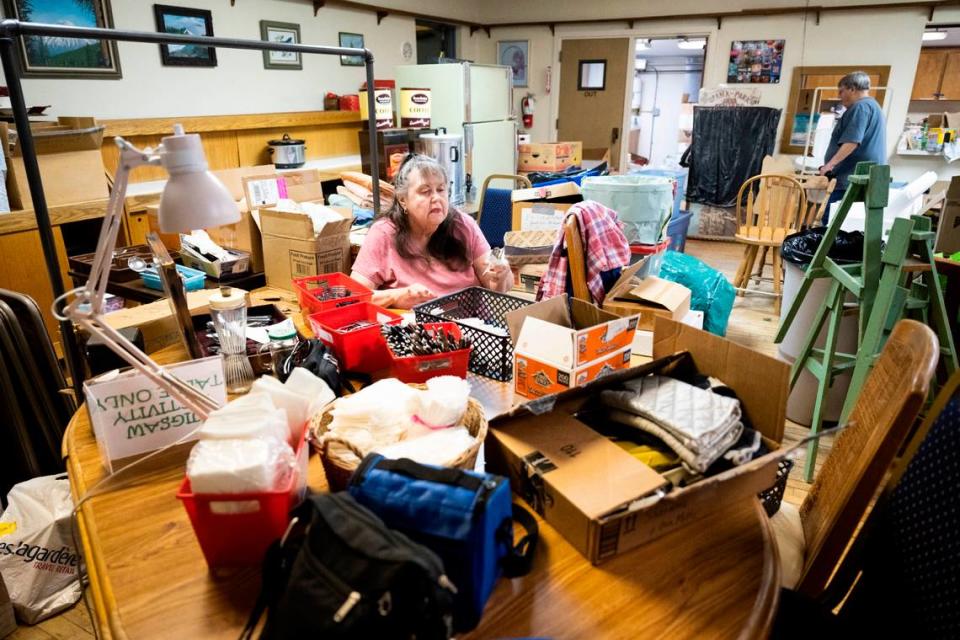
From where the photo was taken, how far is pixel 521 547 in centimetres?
92

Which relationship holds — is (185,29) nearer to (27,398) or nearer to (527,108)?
(27,398)

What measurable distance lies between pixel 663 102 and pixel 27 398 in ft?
38.6

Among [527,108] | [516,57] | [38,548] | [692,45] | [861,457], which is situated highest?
[692,45]

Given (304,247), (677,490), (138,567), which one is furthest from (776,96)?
(138,567)

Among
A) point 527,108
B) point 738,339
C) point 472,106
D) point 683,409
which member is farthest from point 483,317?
point 527,108

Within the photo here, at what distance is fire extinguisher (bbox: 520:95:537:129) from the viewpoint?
7512mm

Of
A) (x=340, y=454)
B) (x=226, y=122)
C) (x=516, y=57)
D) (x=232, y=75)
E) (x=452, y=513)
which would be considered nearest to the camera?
(x=452, y=513)

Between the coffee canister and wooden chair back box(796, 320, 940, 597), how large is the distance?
3.90m

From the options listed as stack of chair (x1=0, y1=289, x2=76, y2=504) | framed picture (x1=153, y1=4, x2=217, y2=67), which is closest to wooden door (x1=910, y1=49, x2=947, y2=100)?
framed picture (x1=153, y1=4, x2=217, y2=67)

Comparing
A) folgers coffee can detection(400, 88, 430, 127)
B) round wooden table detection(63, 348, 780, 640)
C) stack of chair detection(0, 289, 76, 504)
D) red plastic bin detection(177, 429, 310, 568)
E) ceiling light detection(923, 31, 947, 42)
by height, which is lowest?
stack of chair detection(0, 289, 76, 504)

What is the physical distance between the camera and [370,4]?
559 cm

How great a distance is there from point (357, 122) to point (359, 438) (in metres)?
4.93

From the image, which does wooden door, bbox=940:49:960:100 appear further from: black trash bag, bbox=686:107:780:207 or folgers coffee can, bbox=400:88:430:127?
folgers coffee can, bbox=400:88:430:127

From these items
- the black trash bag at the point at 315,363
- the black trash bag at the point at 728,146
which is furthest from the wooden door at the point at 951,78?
the black trash bag at the point at 315,363
